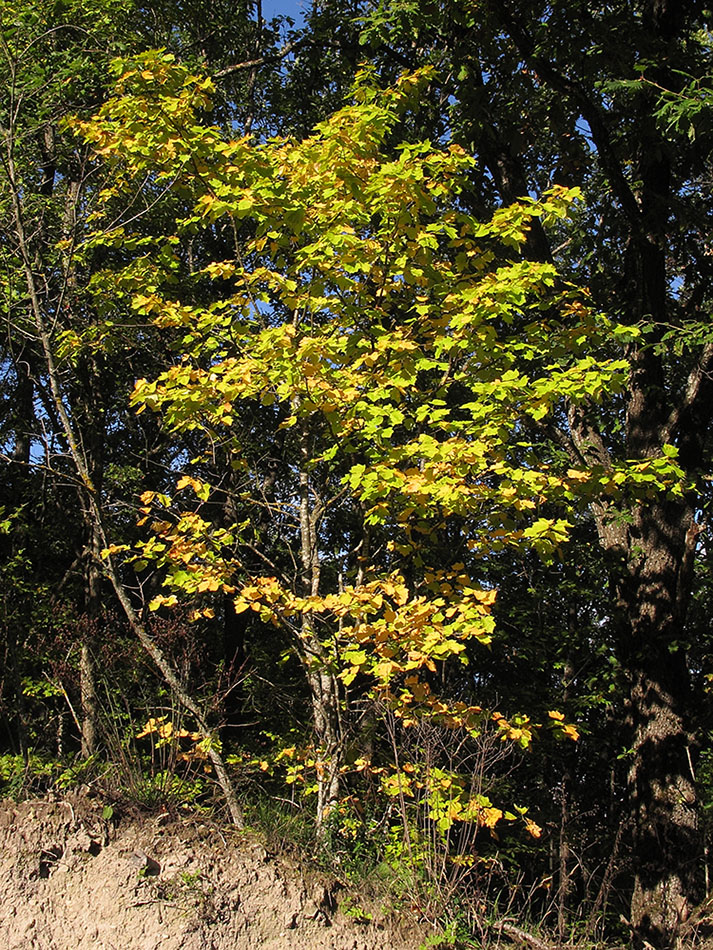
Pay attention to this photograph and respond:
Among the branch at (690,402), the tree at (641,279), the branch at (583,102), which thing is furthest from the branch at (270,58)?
the branch at (690,402)

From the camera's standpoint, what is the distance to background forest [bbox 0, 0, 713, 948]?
15.5 ft

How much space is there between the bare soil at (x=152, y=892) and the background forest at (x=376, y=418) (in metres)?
0.25

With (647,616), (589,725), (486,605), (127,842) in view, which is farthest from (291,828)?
(589,725)

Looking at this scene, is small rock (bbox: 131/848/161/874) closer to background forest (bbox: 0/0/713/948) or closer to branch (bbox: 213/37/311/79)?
background forest (bbox: 0/0/713/948)

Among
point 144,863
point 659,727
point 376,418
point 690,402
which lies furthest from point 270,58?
point 144,863

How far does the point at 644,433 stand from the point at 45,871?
18.5 ft

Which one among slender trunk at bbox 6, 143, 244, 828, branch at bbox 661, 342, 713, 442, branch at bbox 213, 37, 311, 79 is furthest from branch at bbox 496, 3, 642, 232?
slender trunk at bbox 6, 143, 244, 828

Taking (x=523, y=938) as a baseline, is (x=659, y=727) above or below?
above

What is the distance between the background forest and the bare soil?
25 cm

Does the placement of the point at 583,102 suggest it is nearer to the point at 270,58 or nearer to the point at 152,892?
the point at 270,58

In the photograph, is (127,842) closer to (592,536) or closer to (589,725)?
(592,536)

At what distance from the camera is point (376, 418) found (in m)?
4.61

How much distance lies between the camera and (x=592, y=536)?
9.15 m

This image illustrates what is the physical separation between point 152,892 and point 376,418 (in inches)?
117
